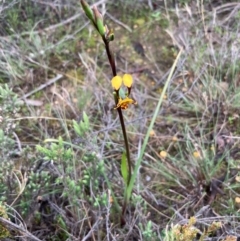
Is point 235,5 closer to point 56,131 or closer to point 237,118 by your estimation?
point 237,118

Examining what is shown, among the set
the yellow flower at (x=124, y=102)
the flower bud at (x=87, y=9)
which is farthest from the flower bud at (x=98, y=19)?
the yellow flower at (x=124, y=102)

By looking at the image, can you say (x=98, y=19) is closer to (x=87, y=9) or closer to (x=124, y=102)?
(x=87, y=9)

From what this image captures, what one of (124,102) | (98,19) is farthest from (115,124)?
(98,19)

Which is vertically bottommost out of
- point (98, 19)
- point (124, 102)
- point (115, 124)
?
point (115, 124)

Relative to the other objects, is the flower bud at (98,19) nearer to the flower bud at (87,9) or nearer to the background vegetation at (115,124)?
the flower bud at (87,9)

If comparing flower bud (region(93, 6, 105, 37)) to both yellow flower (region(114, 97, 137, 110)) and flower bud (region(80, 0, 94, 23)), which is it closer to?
flower bud (region(80, 0, 94, 23))

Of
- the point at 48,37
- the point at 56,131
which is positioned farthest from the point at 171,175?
the point at 48,37

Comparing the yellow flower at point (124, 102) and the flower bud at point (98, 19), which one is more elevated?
the flower bud at point (98, 19)

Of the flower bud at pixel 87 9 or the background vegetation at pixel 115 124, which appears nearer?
the flower bud at pixel 87 9
